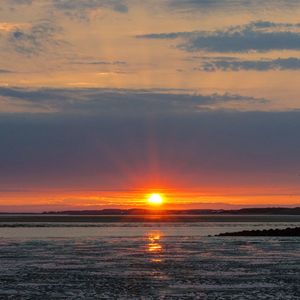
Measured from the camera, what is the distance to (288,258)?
182 ft

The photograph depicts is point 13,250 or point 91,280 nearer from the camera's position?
point 91,280

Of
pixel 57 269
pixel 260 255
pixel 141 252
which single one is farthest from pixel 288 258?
pixel 57 269

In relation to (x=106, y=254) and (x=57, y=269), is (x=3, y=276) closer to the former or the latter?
(x=57, y=269)

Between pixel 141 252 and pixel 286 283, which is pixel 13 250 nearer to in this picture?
pixel 141 252

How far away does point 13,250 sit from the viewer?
211 feet

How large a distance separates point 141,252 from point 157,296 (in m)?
29.1

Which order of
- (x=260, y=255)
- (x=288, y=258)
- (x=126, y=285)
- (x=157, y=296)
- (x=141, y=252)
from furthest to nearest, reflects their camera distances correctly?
(x=141, y=252), (x=260, y=255), (x=288, y=258), (x=126, y=285), (x=157, y=296)

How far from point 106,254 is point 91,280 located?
19608 mm

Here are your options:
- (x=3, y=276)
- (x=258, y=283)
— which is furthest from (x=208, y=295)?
(x=3, y=276)

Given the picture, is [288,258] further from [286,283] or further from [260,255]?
[286,283]

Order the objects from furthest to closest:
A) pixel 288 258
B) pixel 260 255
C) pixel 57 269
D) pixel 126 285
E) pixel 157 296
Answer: pixel 260 255 < pixel 288 258 < pixel 57 269 < pixel 126 285 < pixel 157 296

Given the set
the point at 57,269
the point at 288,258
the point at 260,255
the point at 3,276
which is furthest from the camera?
the point at 260,255

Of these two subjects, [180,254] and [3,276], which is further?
[180,254]

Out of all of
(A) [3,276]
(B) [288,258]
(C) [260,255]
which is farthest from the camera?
(C) [260,255]
